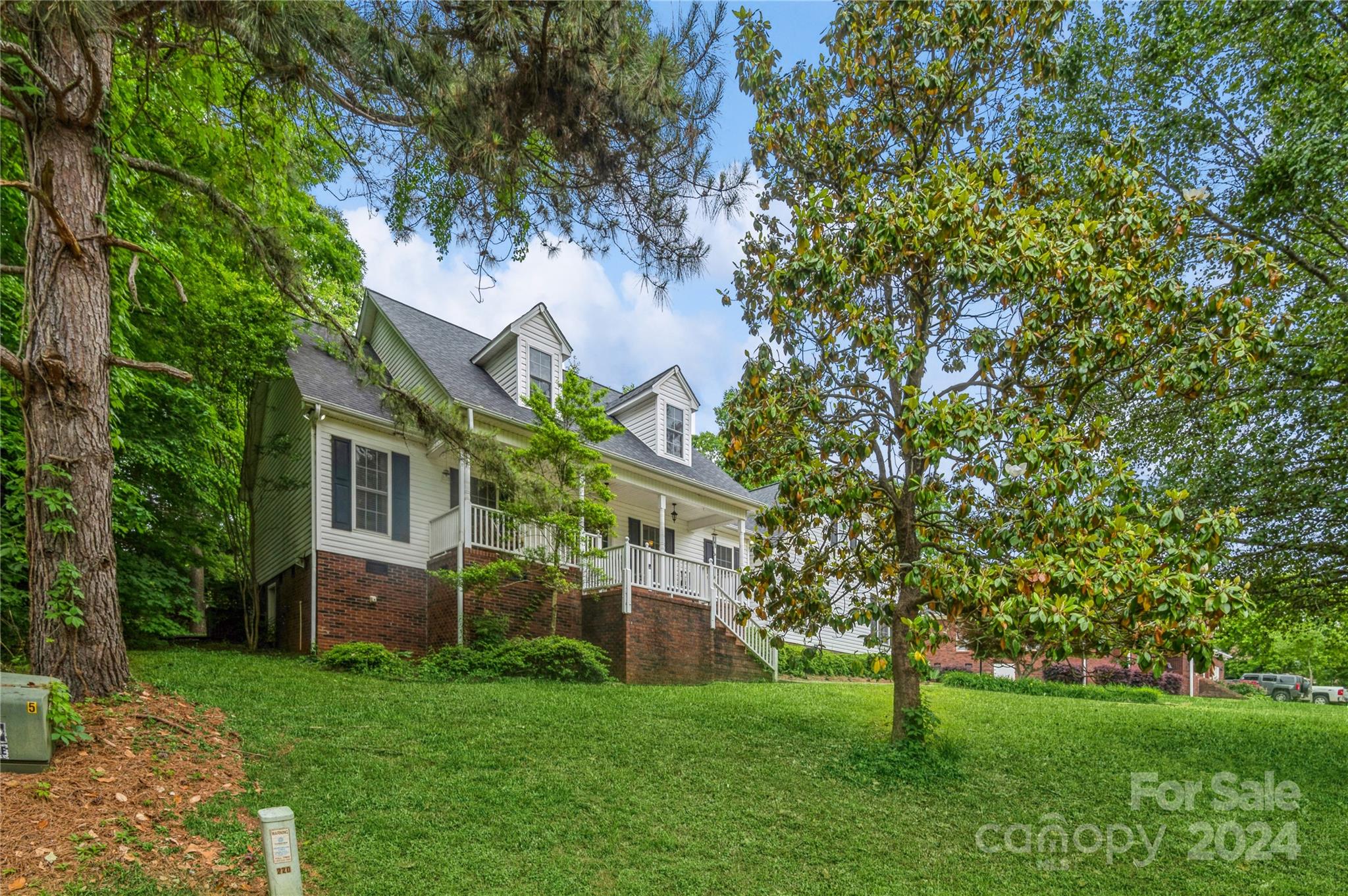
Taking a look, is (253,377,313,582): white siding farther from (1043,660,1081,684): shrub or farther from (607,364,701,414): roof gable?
(1043,660,1081,684): shrub

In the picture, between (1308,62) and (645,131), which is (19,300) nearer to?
(645,131)

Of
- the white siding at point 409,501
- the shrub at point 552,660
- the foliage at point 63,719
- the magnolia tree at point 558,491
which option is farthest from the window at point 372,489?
the foliage at point 63,719

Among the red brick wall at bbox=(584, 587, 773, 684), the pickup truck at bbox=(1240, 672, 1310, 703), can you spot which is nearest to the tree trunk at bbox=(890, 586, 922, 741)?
the red brick wall at bbox=(584, 587, 773, 684)

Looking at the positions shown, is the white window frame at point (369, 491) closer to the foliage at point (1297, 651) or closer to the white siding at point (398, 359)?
the white siding at point (398, 359)

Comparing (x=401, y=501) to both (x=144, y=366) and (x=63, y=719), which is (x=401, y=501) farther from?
(x=63, y=719)

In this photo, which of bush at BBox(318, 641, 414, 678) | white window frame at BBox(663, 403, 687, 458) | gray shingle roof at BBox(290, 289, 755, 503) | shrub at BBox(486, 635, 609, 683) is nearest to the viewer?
bush at BBox(318, 641, 414, 678)

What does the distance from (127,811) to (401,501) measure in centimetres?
917

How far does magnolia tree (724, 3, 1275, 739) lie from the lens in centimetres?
657

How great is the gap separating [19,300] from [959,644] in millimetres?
10308

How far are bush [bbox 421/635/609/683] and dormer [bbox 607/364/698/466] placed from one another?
7000 millimetres

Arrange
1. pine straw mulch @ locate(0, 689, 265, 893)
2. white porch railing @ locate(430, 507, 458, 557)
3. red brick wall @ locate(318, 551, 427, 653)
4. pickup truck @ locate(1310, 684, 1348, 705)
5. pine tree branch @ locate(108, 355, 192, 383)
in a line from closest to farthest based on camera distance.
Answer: pine straw mulch @ locate(0, 689, 265, 893) → pine tree branch @ locate(108, 355, 192, 383) → red brick wall @ locate(318, 551, 427, 653) → white porch railing @ locate(430, 507, 458, 557) → pickup truck @ locate(1310, 684, 1348, 705)

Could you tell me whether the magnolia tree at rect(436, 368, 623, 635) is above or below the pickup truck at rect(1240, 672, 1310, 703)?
above

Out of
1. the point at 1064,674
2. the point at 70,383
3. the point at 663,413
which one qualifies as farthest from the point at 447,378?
the point at 1064,674

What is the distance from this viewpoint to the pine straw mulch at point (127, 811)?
4812 mm
